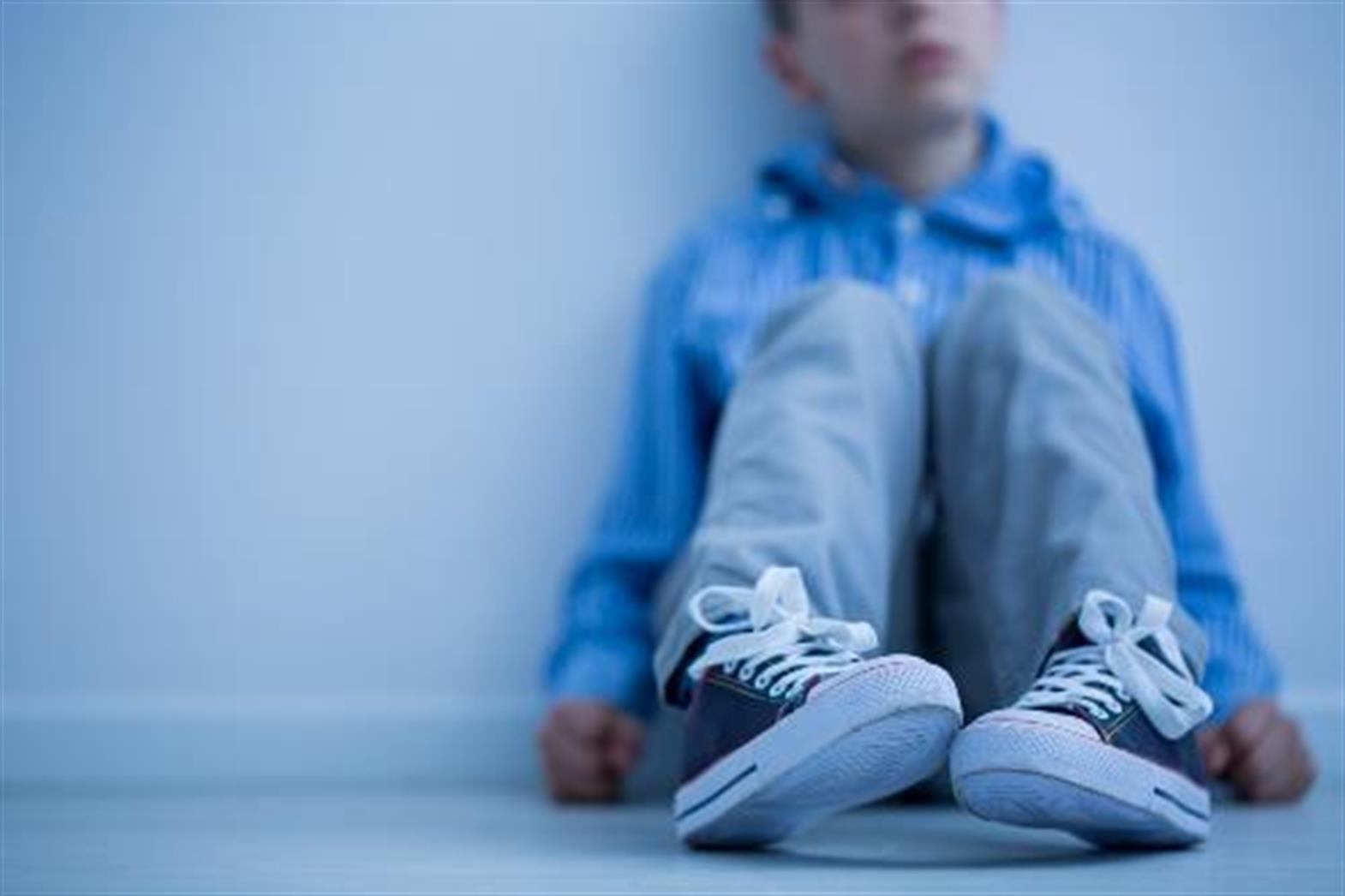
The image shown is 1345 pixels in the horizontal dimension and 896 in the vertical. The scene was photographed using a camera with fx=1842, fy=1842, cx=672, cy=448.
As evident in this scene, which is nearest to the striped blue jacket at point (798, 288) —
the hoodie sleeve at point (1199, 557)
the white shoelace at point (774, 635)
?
the hoodie sleeve at point (1199, 557)

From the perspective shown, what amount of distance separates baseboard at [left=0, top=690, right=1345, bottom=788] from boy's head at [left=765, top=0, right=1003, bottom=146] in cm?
56

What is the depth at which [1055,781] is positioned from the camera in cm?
85

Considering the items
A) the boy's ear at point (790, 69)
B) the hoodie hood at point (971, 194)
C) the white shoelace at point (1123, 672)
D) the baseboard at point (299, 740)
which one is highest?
the boy's ear at point (790, 69)


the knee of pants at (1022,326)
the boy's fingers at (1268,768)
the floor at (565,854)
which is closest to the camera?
the floor at (565,854)

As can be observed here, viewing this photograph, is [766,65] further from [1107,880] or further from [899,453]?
[1107,880]

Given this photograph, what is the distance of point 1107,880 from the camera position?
0.84m

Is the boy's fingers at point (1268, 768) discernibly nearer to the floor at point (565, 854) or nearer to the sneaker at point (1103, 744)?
the floor at point (565, 854)

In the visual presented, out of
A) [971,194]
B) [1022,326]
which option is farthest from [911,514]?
[971,194]

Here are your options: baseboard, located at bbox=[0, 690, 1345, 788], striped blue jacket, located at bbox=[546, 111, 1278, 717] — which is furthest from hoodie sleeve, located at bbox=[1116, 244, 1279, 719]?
baseboard, located at bbox=[0, 690, 1345, 788]

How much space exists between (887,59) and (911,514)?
496 millimetres

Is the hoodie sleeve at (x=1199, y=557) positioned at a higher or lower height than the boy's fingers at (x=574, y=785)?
higher

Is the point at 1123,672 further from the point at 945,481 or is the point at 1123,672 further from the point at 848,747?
the point at 945,481

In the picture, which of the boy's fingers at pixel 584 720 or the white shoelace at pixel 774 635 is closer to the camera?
the white shoelace at pixel 774 635

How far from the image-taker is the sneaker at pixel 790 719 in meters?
0.86
